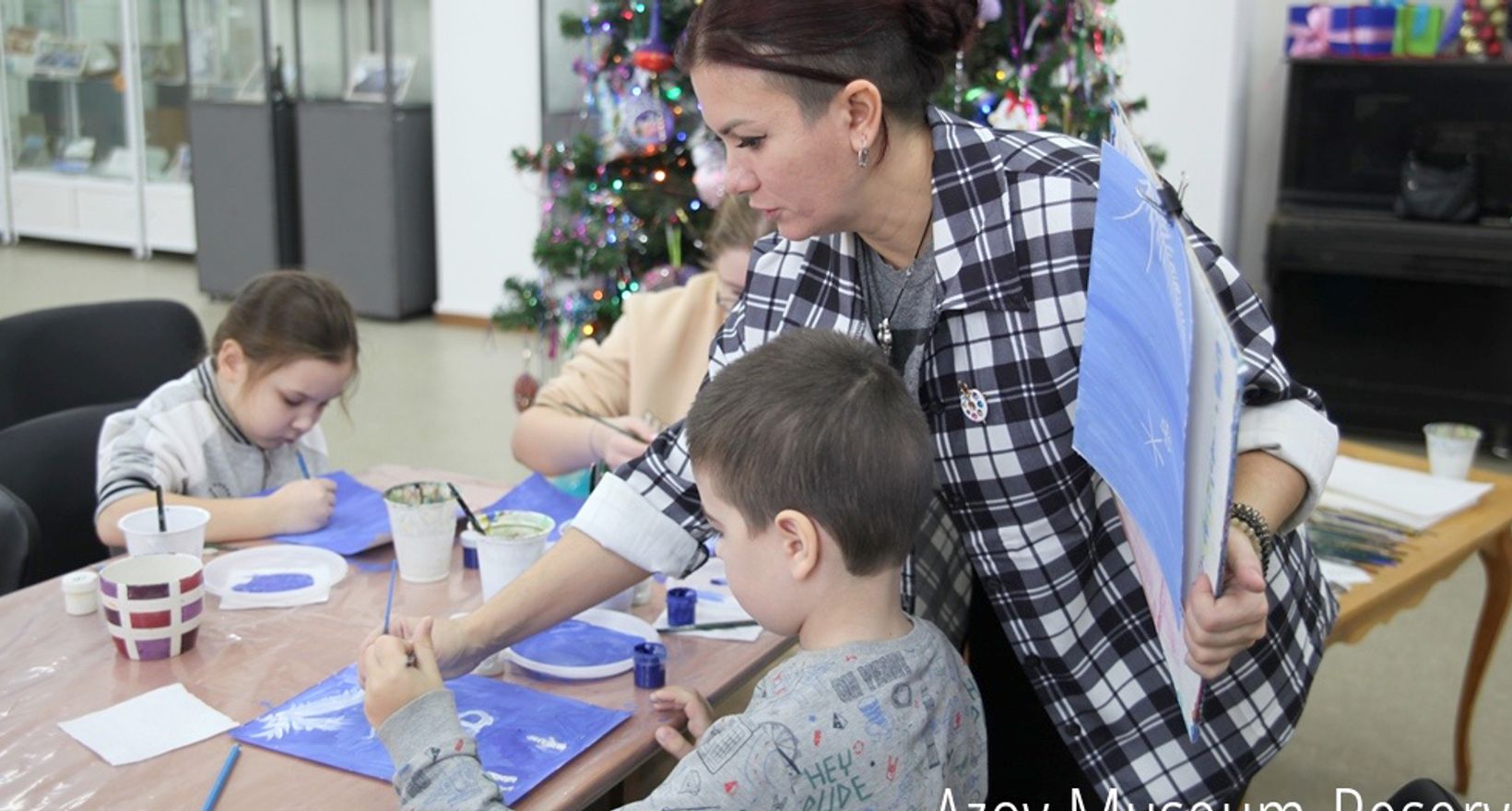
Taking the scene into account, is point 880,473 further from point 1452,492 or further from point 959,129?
point 1452,492

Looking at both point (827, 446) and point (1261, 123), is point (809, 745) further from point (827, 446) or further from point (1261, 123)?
point (1261, 123)

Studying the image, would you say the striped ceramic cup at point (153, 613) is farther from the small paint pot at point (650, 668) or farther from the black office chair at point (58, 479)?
the black office chair at point (58, 479)

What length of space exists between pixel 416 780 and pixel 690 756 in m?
0.23

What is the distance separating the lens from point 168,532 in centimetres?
164

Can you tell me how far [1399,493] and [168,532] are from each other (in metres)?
1.99

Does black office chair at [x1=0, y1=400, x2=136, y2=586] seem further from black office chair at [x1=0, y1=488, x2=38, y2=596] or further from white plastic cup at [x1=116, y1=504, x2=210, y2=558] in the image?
white plastic cup at [x1=116, y1=504, x2=210, y2=558]

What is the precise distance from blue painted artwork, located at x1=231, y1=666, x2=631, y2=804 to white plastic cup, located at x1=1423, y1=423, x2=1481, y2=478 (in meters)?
1.81

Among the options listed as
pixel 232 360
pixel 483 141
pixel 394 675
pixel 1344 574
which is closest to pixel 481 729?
pixel 394 675

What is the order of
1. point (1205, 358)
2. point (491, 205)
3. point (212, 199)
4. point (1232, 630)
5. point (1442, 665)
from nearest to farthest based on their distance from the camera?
1. point (1205, 358)
2. point (1232, 630)
3. point (1442, 665)
4. point (491, 205)
5. point (212, 199)

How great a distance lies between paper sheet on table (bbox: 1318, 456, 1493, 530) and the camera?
2371 mm

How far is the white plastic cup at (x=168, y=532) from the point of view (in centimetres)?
164

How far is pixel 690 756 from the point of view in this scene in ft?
3.56

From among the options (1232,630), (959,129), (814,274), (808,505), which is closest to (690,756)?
(808,505)

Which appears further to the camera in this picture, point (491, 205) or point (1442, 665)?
point (491, 205)
